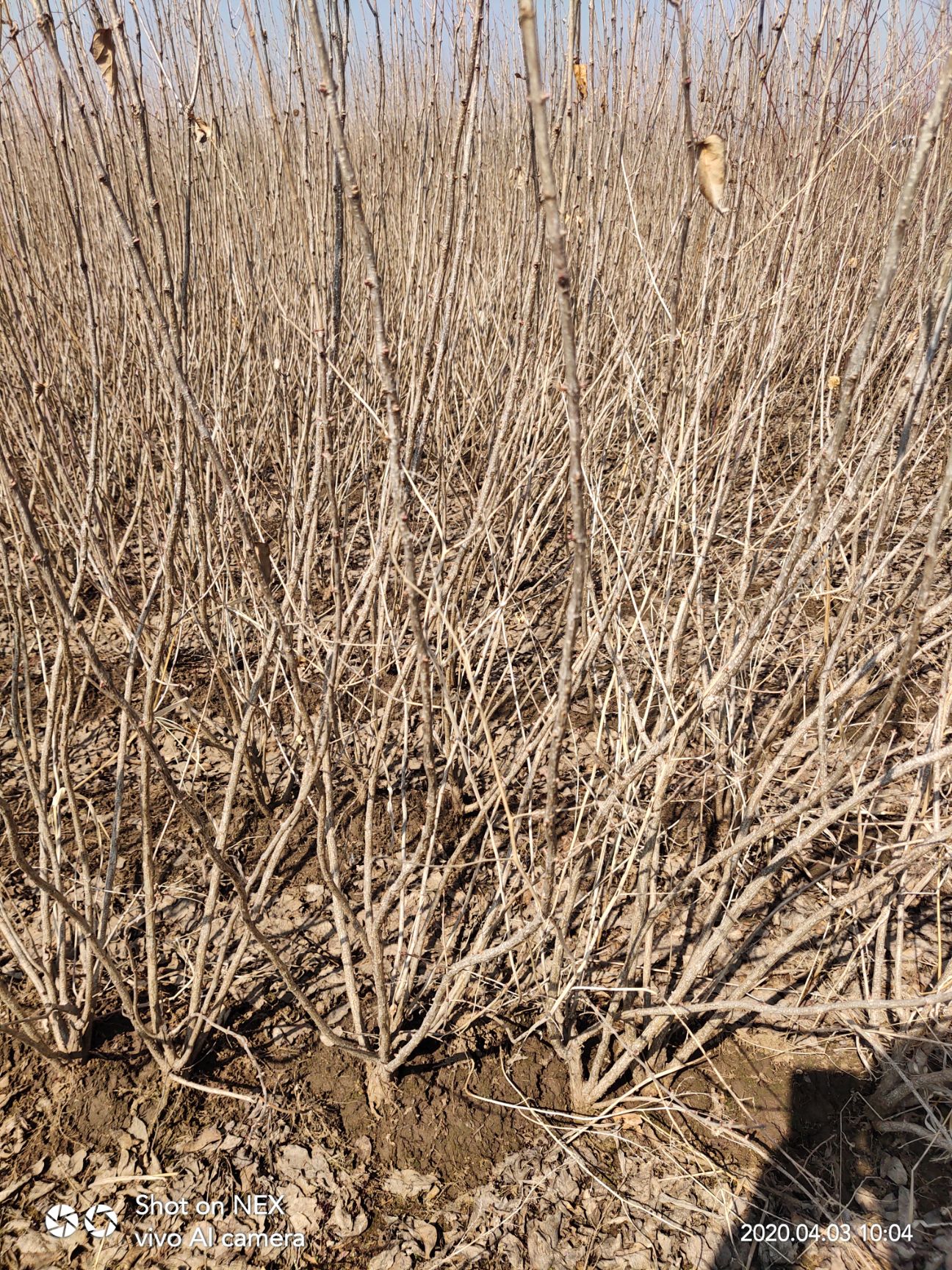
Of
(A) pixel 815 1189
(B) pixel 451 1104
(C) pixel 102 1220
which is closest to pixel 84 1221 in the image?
(C) pixel 102 1220

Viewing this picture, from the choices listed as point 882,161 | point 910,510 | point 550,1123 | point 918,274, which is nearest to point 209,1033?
point 550,1123

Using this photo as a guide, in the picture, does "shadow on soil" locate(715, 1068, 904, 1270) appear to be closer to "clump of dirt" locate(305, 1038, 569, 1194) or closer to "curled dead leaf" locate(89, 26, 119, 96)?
"clump of dirt" locate(305, 1038, 569, 1194)

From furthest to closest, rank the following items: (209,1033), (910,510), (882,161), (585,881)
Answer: (910,510) → (882,161) → (585,881) → (209,1033)

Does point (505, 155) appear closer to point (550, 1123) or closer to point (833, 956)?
point (833, 956)

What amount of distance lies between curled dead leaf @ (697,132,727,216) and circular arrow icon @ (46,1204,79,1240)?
1.66 metres

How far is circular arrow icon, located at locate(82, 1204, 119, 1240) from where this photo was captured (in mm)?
1149

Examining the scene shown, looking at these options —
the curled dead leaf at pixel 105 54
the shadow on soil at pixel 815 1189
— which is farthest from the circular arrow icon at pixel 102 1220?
the curled dead leaf at pixel 105 54

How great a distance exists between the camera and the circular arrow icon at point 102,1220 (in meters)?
1.15

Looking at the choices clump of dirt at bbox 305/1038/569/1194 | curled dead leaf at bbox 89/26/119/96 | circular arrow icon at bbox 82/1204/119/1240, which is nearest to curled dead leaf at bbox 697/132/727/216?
curled dead leaf at bbox 89/26/119/96

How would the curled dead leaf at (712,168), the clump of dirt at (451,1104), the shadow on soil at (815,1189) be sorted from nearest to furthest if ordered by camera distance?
the curled dead leaf at (712,168) → the shadow on soil at (815,1189) → the clump of dirt at (451,1104)

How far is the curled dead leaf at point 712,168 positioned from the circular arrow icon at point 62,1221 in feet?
5.44

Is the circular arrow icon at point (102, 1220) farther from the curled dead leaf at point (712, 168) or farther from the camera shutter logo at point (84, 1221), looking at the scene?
the curled dead leaf at point (712, 168)

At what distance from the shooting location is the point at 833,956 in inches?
58.5

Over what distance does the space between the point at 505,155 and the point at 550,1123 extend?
12.2 feet
